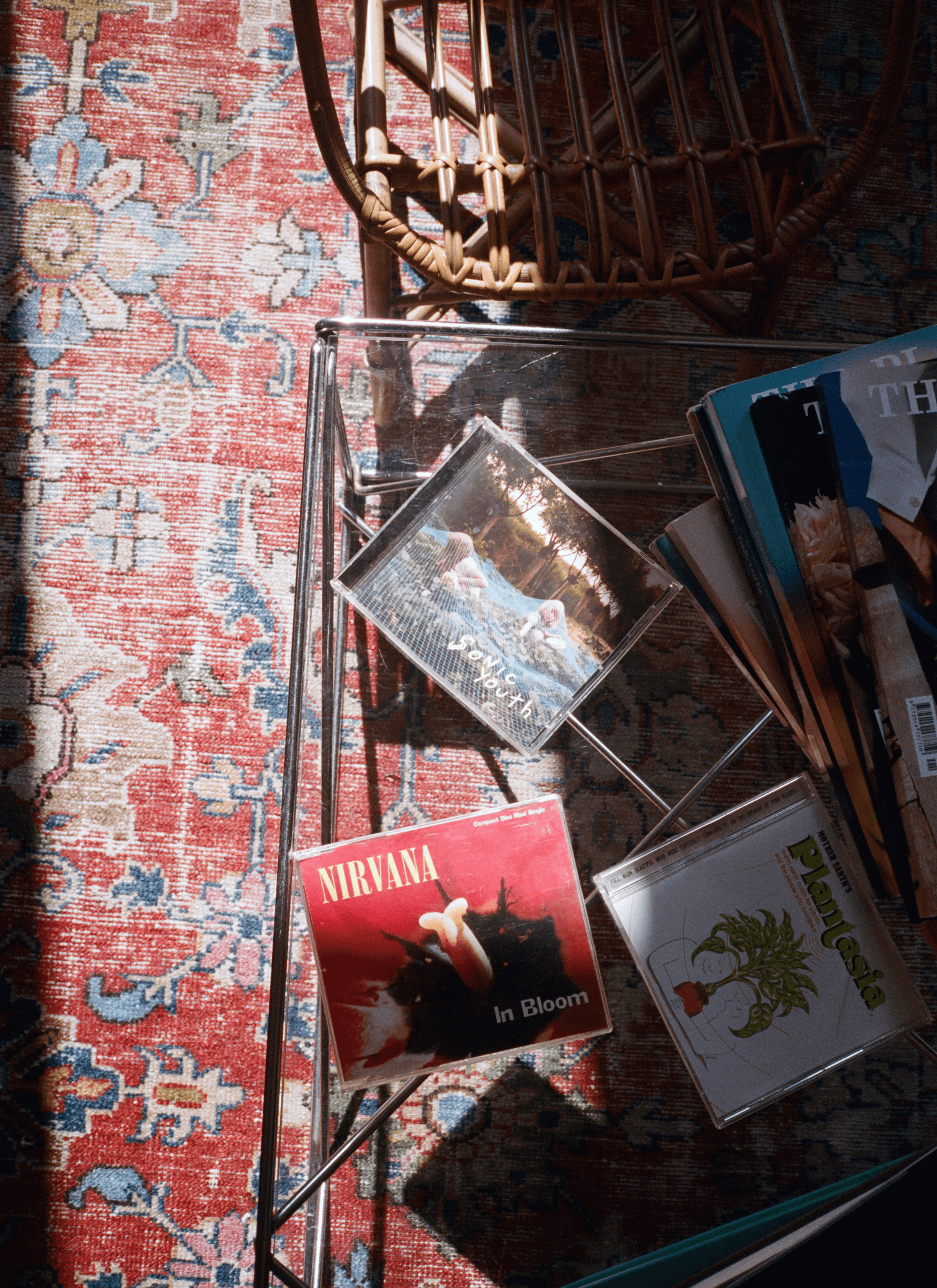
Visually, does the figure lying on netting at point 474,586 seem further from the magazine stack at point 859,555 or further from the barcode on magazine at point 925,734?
the barcode on magazine at point 925,734

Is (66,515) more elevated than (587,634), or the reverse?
(66,515)

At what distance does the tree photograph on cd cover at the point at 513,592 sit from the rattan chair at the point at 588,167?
0.23m

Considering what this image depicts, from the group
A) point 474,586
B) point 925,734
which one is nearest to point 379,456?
point 474,586

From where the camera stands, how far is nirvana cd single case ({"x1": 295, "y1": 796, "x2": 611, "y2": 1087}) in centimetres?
71

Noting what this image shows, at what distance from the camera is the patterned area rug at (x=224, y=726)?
3.41 ft

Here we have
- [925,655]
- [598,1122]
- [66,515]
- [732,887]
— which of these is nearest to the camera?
[925,655]

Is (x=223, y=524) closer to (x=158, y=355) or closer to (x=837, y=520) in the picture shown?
(x=158, y=355)

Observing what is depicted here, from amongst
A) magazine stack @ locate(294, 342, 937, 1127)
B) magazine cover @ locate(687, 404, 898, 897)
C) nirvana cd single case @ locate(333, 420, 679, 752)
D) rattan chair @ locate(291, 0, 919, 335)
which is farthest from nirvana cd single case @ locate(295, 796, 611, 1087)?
rattan chair @ locate(291, 0, 919, 335)

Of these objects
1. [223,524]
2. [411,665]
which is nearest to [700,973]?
[411,665]

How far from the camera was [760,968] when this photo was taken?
752 mm

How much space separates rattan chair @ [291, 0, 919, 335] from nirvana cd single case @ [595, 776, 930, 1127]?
543 mm

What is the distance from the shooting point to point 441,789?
1125 mm

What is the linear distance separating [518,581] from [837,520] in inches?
11.6

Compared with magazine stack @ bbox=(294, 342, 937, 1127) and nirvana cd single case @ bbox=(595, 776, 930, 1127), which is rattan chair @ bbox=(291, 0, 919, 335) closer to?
magazine stack @ bbox=(294, 342, 937, 1127)
